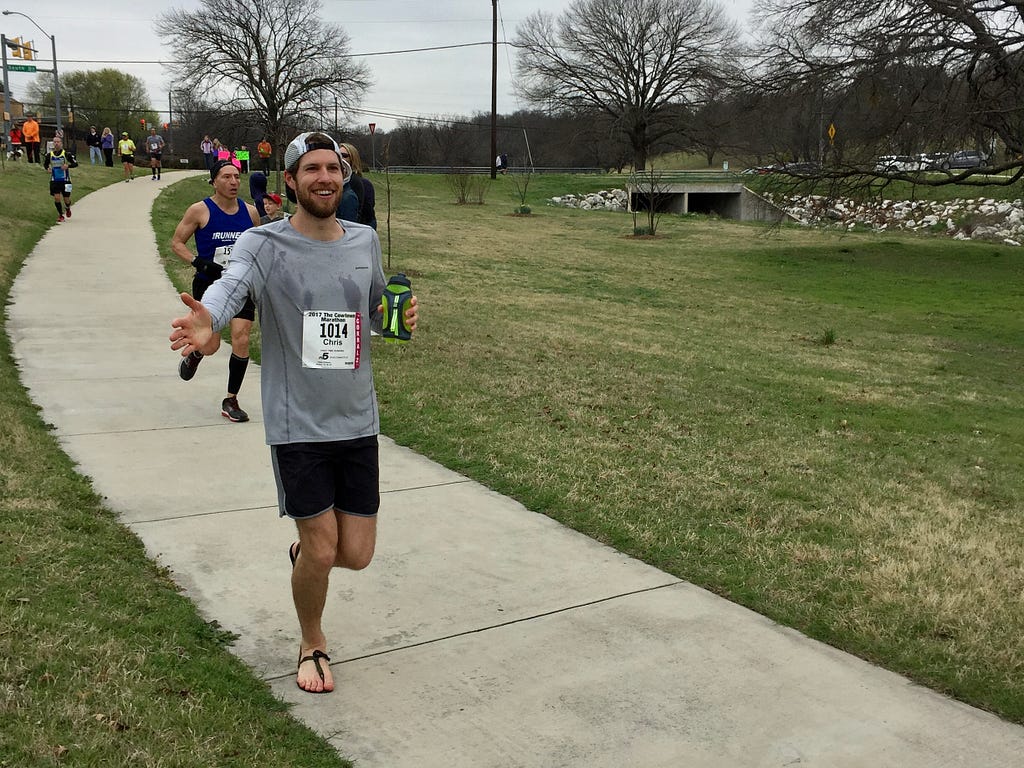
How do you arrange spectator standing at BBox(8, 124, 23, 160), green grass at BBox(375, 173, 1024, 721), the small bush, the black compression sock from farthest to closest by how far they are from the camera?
spectator standing at BBox(8, 124, 23, 160) < the small bush < the black compression sock < green grass at BBox(375, 173, 1024, 721)

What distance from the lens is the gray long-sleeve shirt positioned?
3.17m

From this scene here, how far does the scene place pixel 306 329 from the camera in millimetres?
3195

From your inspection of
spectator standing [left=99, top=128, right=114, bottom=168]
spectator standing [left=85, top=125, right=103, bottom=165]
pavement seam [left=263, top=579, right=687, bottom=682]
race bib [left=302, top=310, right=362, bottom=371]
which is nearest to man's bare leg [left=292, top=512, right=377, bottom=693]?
pavement seam [left=263, top=579, right=687, bottom=682]

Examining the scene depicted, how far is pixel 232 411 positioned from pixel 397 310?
13.3 feet

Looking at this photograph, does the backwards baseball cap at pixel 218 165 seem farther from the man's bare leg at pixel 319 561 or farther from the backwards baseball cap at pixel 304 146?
the man's bare leg at pixel 319 561

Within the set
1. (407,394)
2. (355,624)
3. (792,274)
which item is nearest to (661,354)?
(407,394)

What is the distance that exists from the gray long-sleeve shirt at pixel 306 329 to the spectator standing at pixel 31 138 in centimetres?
3383

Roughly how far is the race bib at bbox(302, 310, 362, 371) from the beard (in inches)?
12.8

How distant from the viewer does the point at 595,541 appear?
4.95m

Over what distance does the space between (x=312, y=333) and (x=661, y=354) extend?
7.99 m

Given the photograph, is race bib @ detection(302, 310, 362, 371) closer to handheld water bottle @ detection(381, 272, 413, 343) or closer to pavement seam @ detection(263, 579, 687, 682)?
handheld water bottle @ detection(381, 272, 413, 343)

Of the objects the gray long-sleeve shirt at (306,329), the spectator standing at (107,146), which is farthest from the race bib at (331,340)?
the spectator standing at (107,146)

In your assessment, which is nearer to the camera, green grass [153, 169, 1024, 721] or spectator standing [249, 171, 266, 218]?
green grass [153, 169, 1024, 721]

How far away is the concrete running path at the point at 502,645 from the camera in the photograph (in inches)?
123
